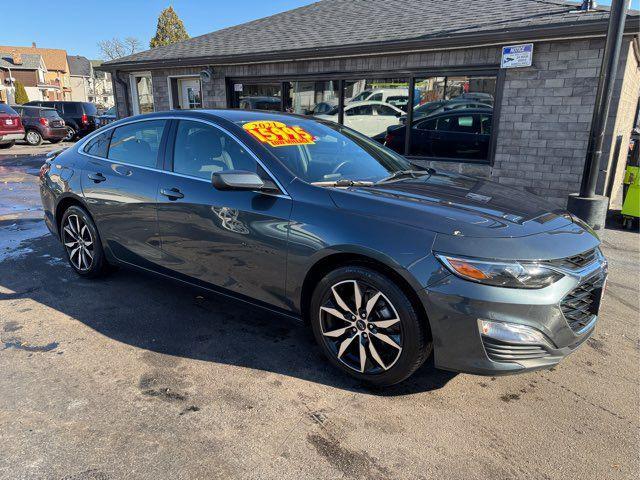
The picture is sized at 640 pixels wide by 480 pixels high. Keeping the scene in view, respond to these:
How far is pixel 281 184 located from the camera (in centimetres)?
299

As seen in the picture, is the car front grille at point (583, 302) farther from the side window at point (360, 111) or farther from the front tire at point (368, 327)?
the side window at point (360, 111)

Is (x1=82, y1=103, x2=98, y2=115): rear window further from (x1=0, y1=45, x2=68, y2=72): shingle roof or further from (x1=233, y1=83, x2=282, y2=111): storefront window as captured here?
(x1=0, y1=45, x2=68, y2=72): shingle roof

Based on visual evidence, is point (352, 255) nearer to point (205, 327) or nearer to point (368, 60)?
point (205, 327)

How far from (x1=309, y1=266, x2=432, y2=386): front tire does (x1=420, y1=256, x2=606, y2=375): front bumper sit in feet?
0.45

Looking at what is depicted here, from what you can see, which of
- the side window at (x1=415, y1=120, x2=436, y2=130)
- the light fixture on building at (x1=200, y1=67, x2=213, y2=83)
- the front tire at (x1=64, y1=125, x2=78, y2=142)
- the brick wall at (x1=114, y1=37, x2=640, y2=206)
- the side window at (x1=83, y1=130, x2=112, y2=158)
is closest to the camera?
the side window at (x1=83, y1=130, x2=112, y2=158)

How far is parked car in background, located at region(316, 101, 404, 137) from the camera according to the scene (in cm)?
908

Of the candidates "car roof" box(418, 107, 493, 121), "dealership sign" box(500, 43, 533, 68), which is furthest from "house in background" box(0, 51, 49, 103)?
"dealership sign" box(500, 43, 533, 68)

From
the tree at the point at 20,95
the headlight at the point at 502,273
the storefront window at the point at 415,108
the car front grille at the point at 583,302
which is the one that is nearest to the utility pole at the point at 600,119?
the storefront window at the point at 415,108

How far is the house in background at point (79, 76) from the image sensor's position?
234ft

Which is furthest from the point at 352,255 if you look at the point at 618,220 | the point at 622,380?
the point at 618,220

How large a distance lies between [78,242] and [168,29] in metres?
47.3

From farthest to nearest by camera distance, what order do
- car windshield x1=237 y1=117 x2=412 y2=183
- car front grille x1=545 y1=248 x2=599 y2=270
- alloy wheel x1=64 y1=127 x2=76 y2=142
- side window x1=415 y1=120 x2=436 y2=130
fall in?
1. alloy wheel x1=64 y1=127 x2=76 y2=142
2. side window x1=415 y1=120 x2=436 y2=130
3. car windshield x1=237 y1=117 x2=412 y2=183
4. car front grille x1=545 y1=248 x2=599 y2=270

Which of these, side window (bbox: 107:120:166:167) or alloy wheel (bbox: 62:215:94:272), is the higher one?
side window (bbox: 107:120:166:167)

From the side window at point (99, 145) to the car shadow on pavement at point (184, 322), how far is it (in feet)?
3.93
